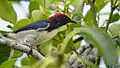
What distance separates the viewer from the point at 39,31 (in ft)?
2.10

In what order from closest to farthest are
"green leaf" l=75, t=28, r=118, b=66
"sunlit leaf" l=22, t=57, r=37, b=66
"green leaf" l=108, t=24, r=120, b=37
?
"green leaf" l=75, t=28, r=118, b=66, "sunlit leaf" l=22, t=57, r=37, b=66, "green leaf" l=108, t=24, r=120, b=37

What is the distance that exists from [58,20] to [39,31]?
0.35 feet

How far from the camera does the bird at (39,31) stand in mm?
537

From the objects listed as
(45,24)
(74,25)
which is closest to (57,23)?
(45,24)

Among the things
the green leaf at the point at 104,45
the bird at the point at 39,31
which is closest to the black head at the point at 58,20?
the bird at the point at 39,31

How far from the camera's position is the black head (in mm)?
514

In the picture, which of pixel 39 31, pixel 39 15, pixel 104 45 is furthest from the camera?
pixel 39 31

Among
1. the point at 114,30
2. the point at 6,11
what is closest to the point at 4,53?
the point at 6,11

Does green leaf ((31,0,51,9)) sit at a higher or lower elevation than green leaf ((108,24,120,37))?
higher

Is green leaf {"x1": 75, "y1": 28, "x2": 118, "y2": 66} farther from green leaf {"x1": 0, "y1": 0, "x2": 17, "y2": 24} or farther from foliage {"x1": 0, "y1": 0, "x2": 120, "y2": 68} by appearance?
green leaf {"x1": 0, "y1": 0, "x2": 17, "y2": 24}

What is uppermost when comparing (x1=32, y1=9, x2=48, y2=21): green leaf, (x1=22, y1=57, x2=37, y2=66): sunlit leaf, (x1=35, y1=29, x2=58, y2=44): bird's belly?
(x1=32, y1=9, x2=48, y2=21): green leaf

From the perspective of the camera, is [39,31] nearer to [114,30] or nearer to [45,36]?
[45,36]

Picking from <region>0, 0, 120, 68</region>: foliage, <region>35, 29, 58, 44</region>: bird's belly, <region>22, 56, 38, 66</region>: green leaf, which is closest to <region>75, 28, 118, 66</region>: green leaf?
<region>0, 0, 120, 68</region>: foliage

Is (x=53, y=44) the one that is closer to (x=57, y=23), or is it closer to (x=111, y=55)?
(x=57, y=23)
